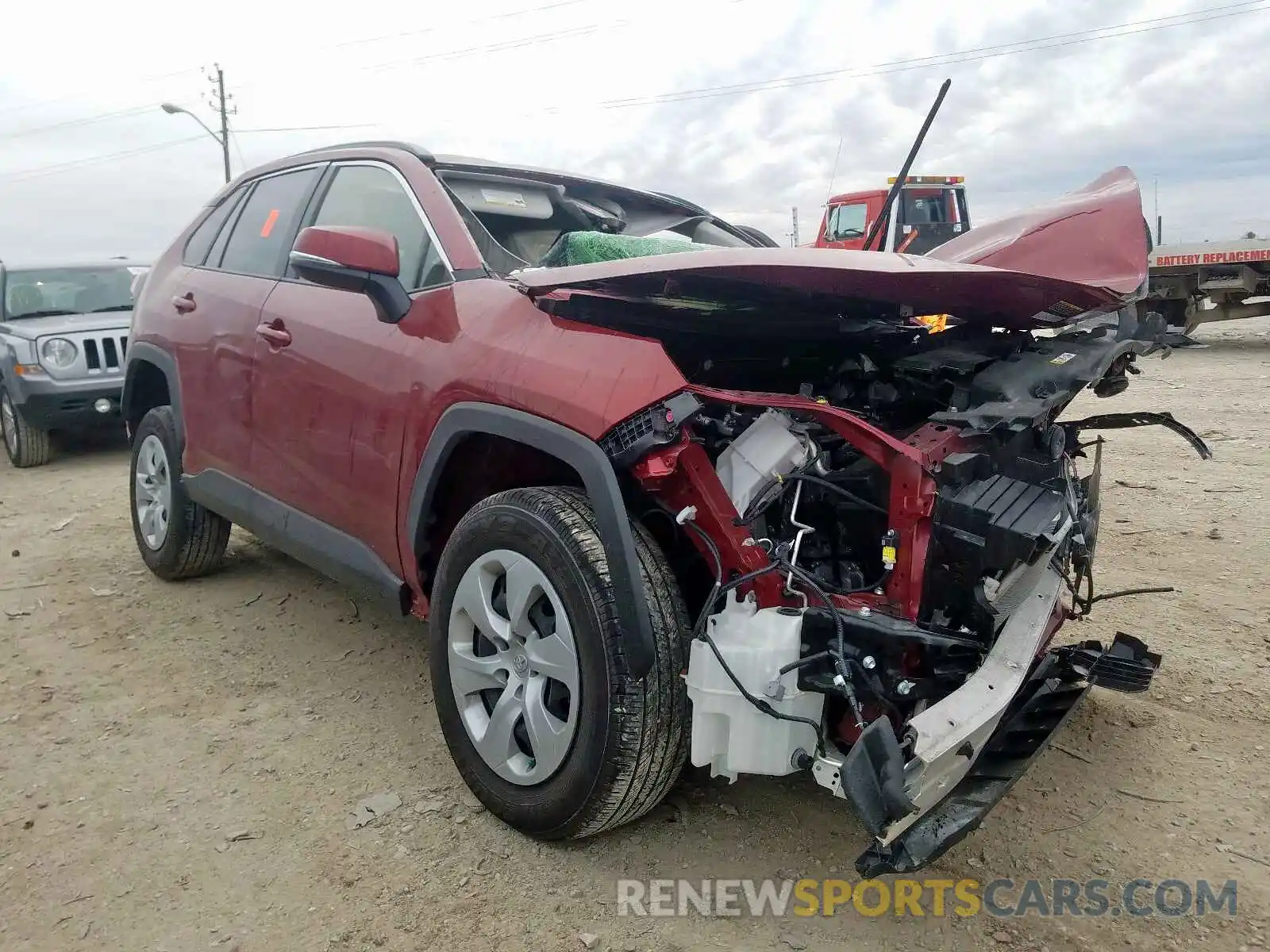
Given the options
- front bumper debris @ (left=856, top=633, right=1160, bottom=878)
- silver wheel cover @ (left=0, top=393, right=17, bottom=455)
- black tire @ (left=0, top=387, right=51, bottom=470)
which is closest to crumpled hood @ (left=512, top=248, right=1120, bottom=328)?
front bumper debris @ (left=856, top=633, right=1160, bottom=878)

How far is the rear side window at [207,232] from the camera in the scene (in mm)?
4055

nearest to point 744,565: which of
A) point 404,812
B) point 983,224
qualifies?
point 404,812

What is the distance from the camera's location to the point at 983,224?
3332 millimetres

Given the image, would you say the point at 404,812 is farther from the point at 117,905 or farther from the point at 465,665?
the point at 117,905

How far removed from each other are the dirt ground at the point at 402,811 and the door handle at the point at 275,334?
4.20 feet

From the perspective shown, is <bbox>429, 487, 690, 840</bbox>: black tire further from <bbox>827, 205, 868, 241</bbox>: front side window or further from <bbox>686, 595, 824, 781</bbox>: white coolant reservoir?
<bbox>827, 205, 868, 241</bbox>: front side window

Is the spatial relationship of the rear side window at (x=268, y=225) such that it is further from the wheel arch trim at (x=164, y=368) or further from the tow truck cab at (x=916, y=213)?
the tow truck cab at (x=916, y=213)

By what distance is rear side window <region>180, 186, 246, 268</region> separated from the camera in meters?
4.05

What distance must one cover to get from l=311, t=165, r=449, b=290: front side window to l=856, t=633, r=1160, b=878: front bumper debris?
195 centimetres


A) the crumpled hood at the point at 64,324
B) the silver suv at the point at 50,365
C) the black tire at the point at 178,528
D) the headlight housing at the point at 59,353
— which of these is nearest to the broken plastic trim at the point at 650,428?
the black tire at the point at 178,528

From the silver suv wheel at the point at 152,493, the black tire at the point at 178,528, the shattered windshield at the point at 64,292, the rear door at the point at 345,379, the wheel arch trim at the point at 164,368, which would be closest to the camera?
the rear door at the point at 345,379

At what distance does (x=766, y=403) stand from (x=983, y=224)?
1721 millimetres

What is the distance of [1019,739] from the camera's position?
231 cm

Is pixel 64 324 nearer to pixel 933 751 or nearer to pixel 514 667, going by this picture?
pixel 514 667
